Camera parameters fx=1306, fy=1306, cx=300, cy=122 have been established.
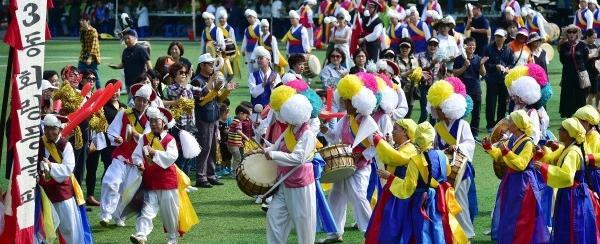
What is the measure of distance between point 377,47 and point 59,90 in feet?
38.1

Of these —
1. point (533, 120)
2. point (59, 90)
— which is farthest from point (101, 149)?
point (533, 120)

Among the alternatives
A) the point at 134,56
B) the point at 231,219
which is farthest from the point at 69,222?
the point at 134,56

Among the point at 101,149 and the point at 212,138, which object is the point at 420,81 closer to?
the point at 212,138

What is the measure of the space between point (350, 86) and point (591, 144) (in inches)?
87.0

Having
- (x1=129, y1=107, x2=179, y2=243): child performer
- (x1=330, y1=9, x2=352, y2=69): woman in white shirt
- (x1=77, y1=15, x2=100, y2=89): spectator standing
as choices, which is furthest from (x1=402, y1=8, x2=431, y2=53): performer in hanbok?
(x1=129, y1=107, x2=179, y2=243): child performer

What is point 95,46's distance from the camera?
2098cm

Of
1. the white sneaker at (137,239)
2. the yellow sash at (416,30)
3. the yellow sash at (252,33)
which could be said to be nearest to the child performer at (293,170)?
the white sneaker at (137,239)

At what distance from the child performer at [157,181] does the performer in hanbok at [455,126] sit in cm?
239

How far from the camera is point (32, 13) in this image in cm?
836

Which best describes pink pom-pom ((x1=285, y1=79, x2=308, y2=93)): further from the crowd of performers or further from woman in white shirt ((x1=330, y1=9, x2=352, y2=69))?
woman in white shirt ((x1=330, y1=9, x2=352, y2=69))

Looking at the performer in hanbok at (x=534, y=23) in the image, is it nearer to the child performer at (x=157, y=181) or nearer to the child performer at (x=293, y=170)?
the child performer at (x=157, y=181)

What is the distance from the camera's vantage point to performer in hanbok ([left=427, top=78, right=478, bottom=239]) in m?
11.7

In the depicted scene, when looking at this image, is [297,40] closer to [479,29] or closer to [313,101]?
[479,29]

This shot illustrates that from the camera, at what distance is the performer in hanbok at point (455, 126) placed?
38.5ft
